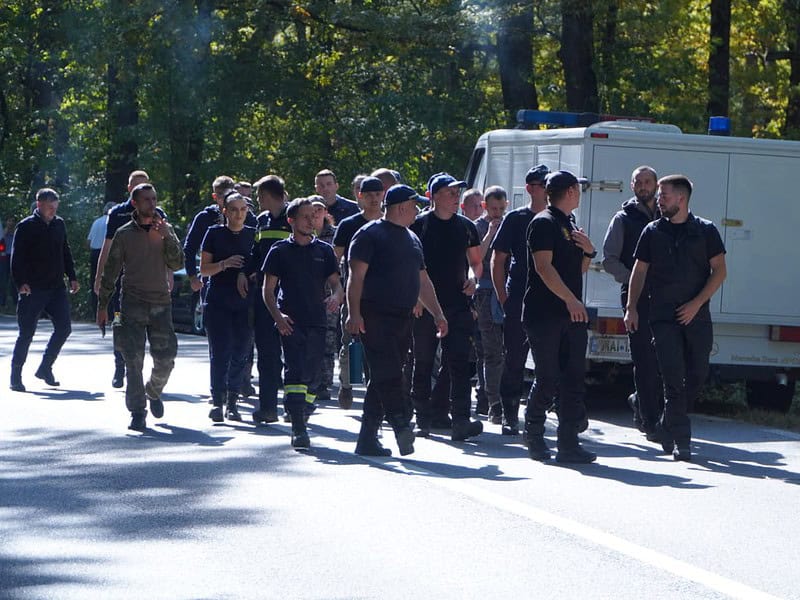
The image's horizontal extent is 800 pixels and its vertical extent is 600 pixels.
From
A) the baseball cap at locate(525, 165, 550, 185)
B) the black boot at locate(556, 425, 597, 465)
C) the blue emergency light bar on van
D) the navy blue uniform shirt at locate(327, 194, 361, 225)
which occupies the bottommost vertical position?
the black boot at locate(556, 425, 597, 465)

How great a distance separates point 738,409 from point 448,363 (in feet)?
13.2

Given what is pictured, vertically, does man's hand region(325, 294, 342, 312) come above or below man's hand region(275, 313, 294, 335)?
above

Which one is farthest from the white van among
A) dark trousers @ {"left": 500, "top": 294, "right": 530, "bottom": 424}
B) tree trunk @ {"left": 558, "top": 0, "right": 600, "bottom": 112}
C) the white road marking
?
tree trunk @ {"left": 558, "top": 0, "right": 600, "bottom": 112}

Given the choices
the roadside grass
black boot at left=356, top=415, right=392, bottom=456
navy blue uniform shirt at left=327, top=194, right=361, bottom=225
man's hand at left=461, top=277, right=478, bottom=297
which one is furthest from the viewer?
navy blue uniform shirt at left=327, top=194, right=361, bottom=225

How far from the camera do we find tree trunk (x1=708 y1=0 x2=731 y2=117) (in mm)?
24141

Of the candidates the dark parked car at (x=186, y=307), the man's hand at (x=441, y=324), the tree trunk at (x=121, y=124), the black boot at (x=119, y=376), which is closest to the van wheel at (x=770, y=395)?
the man's hand at (x=441, y=324)

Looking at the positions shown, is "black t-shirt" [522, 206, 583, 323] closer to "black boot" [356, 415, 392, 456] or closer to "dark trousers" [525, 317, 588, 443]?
"dark trousers" [525, 317, 588, 443]

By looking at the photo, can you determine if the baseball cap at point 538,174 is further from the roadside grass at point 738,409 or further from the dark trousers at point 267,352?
the roadside grass at point 738,409

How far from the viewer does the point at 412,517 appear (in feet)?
26.9

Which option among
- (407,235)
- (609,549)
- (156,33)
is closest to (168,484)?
(407,235)

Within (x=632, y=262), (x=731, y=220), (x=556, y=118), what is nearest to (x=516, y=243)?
(x=632, y=262)

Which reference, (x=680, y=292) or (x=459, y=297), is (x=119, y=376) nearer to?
(x=459, y=297)

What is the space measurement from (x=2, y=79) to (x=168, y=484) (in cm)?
3238

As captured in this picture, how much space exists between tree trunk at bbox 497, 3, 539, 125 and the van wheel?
11.1m
